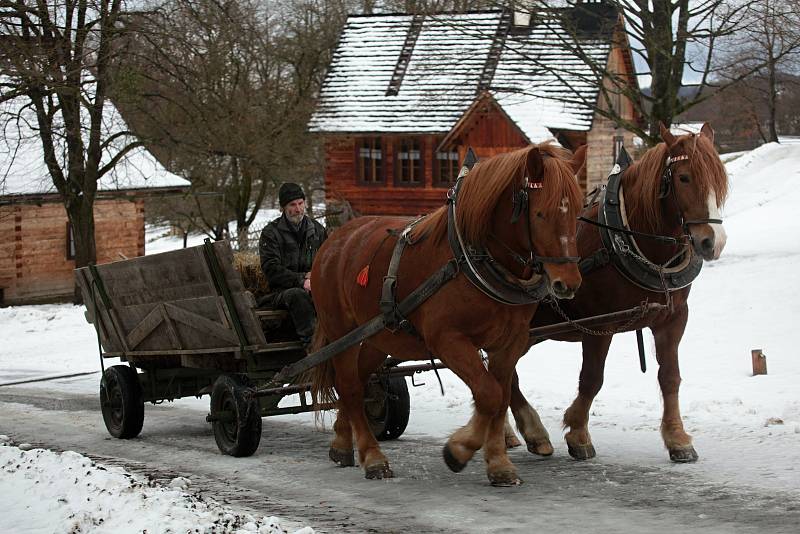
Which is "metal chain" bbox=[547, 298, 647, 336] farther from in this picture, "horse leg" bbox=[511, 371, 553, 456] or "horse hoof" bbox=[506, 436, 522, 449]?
"horse hoof" bbox=[506, 436, 522, 449]

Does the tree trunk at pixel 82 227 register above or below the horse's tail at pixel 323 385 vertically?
below

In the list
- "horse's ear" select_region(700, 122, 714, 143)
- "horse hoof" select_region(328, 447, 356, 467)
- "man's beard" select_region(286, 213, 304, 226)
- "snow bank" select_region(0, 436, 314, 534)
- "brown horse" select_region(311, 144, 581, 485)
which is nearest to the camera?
"snow bank" select_region(0, 436, 314, 534)

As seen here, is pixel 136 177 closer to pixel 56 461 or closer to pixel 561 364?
pixel 561 364

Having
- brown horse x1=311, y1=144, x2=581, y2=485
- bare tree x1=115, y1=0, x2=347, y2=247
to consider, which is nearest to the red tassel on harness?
brown horse x1=311, y1=144, x2=581, y2=485

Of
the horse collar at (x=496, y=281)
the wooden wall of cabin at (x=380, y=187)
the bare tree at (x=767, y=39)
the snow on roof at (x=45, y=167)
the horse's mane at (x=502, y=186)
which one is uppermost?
the bare tree at (x=767, y=39)

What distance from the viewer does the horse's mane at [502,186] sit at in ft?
20.3

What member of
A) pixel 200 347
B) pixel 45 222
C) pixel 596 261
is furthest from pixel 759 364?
pixel 45 222

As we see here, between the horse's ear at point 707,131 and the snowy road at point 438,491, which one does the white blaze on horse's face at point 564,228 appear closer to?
the snowy road at point 438,491

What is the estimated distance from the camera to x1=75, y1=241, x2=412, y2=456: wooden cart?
799cm

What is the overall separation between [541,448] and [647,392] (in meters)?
3.16

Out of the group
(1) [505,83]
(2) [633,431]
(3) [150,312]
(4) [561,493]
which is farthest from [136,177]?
(4) [561,493]

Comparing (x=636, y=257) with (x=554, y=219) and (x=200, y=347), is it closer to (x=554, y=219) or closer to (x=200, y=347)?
(x=554, y=219)

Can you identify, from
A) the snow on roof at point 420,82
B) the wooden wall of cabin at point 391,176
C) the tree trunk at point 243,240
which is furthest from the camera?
the wooden wall of cabin at point 391,176

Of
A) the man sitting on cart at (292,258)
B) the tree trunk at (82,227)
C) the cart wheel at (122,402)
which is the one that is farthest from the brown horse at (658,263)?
the tree trunk at (82,227)
